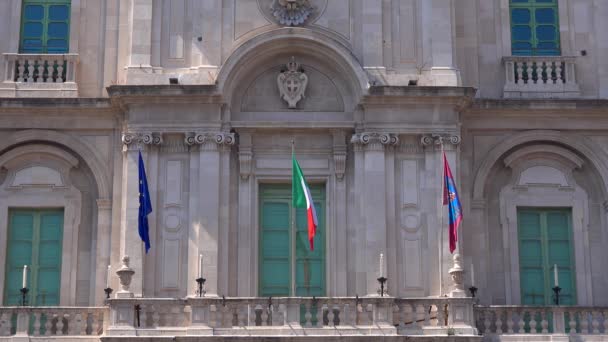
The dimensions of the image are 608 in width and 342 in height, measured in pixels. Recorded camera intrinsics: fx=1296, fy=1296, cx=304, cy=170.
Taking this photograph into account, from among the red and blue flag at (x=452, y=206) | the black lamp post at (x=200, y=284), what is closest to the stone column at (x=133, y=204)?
the black lamp post at (x=200, y=284)

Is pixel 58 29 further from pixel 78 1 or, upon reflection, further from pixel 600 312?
pixel 600 312

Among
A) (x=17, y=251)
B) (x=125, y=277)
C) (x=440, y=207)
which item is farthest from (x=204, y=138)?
(x=440, y=207)

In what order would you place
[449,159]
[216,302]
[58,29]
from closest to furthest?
[216,302] < [449,159] < [58,29]

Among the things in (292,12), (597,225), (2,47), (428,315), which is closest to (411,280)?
(428,315)

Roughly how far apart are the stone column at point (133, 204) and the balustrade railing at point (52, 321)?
1.07 metres

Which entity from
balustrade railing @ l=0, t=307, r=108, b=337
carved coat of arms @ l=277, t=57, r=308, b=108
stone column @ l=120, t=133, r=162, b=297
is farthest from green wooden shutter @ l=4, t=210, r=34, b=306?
carved coat of arms @ l=277, t=57, r=308, b=108

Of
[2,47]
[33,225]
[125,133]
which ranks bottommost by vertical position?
[33,225]

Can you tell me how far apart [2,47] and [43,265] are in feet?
17.3

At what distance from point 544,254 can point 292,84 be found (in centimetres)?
688

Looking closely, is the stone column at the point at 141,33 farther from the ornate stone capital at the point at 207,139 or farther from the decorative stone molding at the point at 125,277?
the decorative stone molding at the point at 125,277

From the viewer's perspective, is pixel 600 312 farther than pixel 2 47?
No

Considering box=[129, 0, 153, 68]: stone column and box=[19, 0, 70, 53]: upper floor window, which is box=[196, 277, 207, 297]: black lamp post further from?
box=[19, 0, 70, 53]: upper floor window

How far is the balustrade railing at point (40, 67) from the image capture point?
1176 inches

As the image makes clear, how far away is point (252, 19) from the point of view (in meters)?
29.5
